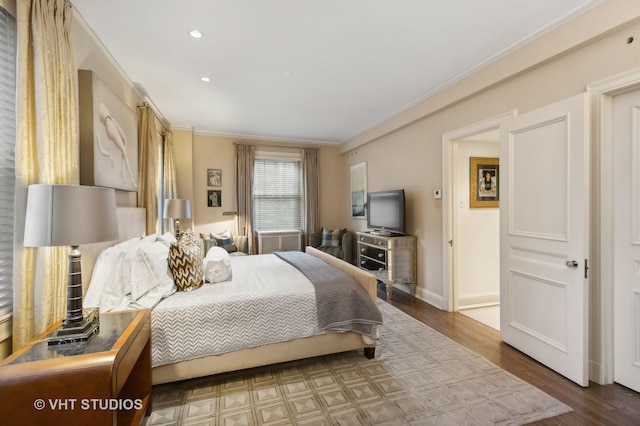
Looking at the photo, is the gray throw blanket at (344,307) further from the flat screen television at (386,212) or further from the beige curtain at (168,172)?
the beige curtain at (168,172)

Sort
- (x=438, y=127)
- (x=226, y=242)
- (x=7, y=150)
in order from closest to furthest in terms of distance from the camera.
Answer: (x=7, y=150)
(x=438, y=127)
(x=226, y=242)

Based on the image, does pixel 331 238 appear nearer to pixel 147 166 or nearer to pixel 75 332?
pixel 147 166

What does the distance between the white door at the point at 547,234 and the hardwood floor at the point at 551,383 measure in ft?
0.29

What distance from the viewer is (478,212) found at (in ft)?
12.8

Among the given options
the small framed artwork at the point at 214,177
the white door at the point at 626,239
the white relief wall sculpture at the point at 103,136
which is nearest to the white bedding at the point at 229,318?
the white relief wall sculpture at the point at 103,136

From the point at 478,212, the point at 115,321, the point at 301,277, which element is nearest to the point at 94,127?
the point at 115,321

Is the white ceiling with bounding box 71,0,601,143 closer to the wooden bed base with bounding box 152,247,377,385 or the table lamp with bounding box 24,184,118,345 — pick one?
the table lamp with bounding box 24,184,118,345

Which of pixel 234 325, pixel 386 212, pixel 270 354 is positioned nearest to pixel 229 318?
pixel 234 325

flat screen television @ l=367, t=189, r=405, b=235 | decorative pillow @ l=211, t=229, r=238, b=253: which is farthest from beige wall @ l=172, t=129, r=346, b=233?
flat screen television @ l=367, t=189, r=405, b=235

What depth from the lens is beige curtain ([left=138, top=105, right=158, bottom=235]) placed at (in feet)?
11.1

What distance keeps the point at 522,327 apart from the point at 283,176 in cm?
485

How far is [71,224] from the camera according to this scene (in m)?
1.31

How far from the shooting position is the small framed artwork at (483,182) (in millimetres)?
3850

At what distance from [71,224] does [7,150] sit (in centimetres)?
→ 74
